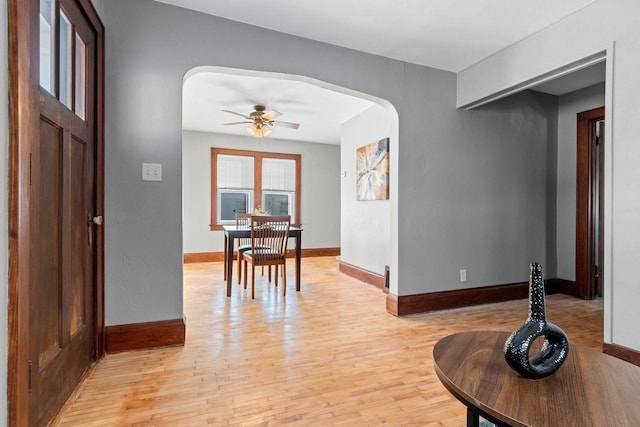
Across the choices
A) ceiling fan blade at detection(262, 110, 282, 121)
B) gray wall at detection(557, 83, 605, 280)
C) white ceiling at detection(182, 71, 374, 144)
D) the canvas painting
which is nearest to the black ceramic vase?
white ceiling at detection(182, 71, 374, 144)

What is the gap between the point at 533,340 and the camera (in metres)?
1.02

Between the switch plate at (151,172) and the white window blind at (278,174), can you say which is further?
the white window blind at (278,174)

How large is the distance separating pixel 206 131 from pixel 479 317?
5.18 meters

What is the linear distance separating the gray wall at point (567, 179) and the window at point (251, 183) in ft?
14.2

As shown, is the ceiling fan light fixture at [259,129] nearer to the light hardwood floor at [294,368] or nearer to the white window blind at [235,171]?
the white window blind at [235,171]

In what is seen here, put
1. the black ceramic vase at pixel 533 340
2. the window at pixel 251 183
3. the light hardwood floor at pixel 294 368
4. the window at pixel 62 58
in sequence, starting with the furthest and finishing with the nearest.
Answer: the window at pixel 251 183, the light hardwood floor at pixel 294 368, the window at pixel 62 58, the black ceramic vase at pixel 533 340

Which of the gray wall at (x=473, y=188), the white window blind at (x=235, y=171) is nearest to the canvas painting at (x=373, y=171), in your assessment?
the gray wall at (x=473, y=188)

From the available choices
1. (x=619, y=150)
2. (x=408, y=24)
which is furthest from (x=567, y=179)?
(x=408, y=24)

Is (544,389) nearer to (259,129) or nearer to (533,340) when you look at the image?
(533,340)

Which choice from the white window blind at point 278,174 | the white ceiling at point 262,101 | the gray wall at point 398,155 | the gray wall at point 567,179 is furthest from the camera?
the white window blind at point 278,174

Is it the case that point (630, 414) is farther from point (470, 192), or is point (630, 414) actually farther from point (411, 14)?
point (470, 192)

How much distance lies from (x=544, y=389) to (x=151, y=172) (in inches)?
93.9

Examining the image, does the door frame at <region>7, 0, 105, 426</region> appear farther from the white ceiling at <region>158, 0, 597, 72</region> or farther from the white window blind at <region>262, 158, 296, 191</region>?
the white window blind at <region>262, 158, 296, 191</region>

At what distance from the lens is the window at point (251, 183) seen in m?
6.27
